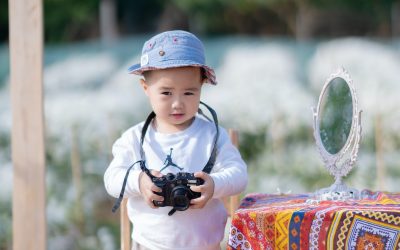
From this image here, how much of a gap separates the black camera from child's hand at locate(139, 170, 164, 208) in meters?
0.01

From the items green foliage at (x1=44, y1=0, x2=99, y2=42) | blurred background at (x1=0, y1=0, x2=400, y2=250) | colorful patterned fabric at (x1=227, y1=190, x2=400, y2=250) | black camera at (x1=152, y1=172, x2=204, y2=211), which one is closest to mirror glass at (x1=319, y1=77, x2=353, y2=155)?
colorful patterned fabric at (x1=227, y1=190, x2=400, y2=250)

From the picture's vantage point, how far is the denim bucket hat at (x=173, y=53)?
8.27 feet

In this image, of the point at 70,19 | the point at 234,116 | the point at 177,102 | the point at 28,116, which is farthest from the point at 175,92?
the point at 70,19

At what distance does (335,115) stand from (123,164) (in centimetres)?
76

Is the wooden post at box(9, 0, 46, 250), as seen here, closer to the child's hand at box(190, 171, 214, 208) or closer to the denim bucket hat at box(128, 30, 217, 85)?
the denim bucket hat at box(128, 30, 217, 85)

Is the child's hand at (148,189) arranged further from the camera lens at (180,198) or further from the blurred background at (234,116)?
the blurred background at (234,116)

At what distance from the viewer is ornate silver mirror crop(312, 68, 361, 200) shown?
8.86ft

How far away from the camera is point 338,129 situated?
279 centimetres

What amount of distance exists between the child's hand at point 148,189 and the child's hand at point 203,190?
10cm

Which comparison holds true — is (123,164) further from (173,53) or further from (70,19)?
(70,19)

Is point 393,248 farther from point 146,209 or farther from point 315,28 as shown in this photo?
point 315,28

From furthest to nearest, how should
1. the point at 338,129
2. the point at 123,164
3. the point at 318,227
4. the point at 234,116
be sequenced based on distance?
the point at 234,116, the point at 338,129, the point at 123,164, the point at 318,227

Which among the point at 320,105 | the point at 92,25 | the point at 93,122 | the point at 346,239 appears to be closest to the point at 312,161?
the point at 93,122

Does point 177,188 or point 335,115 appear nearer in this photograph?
point 177,188
